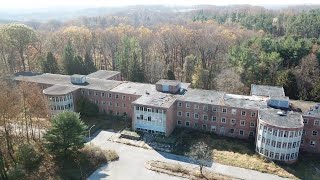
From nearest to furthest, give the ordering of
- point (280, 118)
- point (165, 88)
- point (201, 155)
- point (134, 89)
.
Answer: point (201, 155) < point (280, 118) < point (165, 88) < point (134, 89)

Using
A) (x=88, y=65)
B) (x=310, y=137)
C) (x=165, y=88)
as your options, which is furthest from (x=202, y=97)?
(x=88, y=65)

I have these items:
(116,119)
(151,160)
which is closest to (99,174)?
(151,160)

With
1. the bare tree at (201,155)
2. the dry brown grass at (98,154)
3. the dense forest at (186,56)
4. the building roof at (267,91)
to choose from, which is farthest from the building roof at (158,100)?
the dense forest at (186,56)

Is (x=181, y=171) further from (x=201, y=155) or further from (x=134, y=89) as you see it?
(x=134, y=89)

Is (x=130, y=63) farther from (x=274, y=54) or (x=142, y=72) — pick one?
(x=274, y=54)

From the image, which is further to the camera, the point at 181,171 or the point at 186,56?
the point at 186,56

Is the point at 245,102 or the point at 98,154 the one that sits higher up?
the point at 245,102
